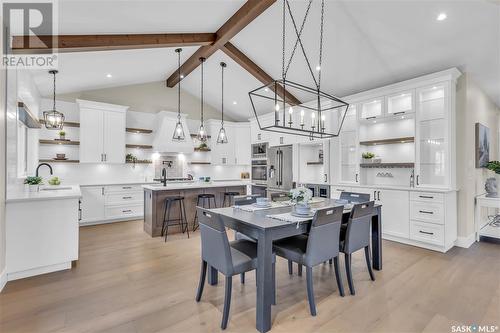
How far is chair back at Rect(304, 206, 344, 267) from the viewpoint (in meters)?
2.27

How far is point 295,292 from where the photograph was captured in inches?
104

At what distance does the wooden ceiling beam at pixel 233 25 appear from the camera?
3.53 meters

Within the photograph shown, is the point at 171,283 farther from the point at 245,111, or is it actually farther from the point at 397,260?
the point at 245,111

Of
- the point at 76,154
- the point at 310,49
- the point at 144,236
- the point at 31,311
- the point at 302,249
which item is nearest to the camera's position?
the point at 31,311

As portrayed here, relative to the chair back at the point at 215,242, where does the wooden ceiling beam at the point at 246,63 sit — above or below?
above

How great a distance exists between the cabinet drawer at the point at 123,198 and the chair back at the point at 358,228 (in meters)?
5.19

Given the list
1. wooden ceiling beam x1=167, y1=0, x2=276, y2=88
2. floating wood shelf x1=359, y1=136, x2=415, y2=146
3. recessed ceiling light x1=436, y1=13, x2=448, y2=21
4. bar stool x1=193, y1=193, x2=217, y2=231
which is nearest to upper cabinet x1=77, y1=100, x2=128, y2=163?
wooden ceiling beam x1=167, y1=0, x2=276, y2=88

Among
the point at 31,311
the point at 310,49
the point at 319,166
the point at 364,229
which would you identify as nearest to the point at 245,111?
the point at 319,166

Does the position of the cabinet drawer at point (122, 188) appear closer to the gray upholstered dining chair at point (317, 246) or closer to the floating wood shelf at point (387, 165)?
the gray upholstered dining chair at point (317, 246)

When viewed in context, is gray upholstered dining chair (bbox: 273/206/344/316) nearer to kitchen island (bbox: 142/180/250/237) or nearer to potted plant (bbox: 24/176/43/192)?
kitchen island (bbox: 142/180/250/237)

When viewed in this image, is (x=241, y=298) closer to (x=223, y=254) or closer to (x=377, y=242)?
(x=223, y=254)

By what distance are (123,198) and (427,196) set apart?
620 centimetres

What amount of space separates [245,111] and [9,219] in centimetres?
590

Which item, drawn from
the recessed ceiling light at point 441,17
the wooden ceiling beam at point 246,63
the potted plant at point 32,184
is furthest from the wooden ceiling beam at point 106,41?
the recessed ceiling light at point 441,17
